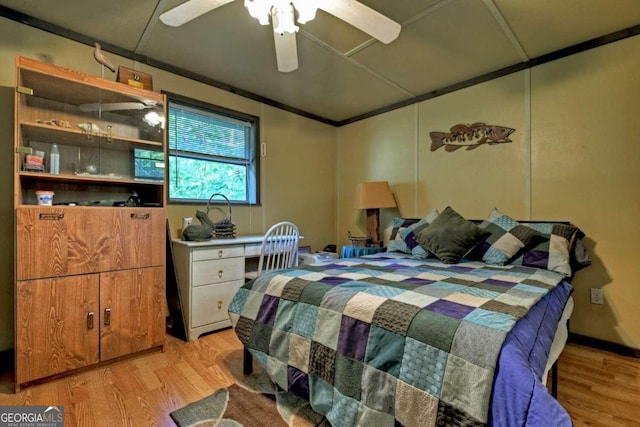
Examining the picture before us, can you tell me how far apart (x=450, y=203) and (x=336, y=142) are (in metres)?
1.86

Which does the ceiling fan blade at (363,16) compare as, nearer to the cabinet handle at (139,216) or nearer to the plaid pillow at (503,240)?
the plaid pillow at (503,240)

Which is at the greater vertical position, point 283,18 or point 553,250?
point 283,18

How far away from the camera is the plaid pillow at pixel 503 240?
2.24 meters

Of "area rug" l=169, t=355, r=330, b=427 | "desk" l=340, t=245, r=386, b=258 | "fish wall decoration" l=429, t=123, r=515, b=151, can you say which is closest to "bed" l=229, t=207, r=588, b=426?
"area rug" l=169, t=355, r=330, b=427

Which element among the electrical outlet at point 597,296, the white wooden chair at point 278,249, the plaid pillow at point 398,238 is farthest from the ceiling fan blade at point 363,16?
the electrical outlet at point 597,296

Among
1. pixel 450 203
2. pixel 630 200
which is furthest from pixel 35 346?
pixel 630 200

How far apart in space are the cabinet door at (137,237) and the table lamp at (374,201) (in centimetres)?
208

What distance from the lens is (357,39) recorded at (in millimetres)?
2328

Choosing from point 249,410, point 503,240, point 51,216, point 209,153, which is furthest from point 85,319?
point 503,240

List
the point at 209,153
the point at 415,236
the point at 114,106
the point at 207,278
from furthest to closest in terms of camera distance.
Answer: the point at 209,153 < the point at 415,236 < the point at 207,278 < the point at 114,106

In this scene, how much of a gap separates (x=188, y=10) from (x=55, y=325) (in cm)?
198

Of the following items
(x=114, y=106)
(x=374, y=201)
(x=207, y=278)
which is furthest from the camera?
(x=374, y=201)

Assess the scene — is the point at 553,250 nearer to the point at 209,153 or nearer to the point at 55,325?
the point at 209,153

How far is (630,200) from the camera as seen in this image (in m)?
2.20
